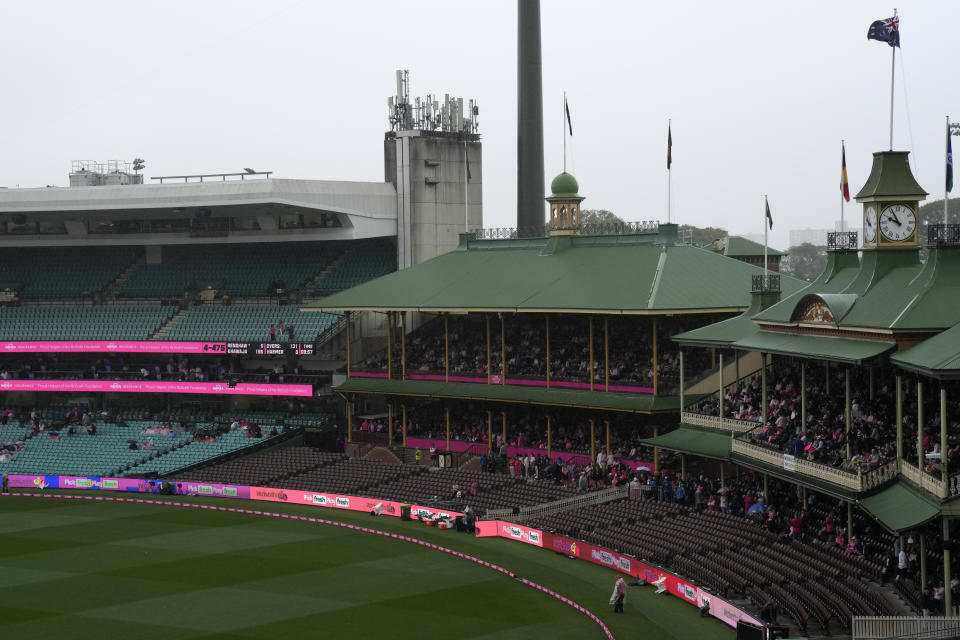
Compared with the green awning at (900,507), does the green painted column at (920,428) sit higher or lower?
higher

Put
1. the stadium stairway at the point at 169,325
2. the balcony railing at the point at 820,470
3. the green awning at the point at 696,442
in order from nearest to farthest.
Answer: the balcony railing at the point at 820,470, the green awning at the point at 696,442, the stadium stairway at the point at 169,325

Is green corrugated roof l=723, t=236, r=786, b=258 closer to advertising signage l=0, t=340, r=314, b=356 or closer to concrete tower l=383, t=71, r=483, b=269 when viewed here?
concrete tower l=383, t=71, r=483, b=269

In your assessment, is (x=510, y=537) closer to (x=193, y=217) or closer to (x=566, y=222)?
(x=566, y=222)

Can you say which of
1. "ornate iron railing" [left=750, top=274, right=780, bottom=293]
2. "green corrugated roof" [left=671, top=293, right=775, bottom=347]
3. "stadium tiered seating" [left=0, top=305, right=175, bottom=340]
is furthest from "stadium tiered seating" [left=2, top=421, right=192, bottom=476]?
"ornate iron railing" [left=750, top=274, right=780, bottom=293]

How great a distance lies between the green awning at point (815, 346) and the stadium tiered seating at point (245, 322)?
3123 cm

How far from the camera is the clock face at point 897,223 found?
36.5m

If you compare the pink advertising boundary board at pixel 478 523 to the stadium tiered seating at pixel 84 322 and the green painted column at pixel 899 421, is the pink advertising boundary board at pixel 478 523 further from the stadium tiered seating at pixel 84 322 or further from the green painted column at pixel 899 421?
the stadium tiered seating at pixel 84 322

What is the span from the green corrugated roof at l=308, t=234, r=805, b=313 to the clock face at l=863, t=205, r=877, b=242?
12144 mm

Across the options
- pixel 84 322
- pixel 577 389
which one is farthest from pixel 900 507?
pixel 84 322

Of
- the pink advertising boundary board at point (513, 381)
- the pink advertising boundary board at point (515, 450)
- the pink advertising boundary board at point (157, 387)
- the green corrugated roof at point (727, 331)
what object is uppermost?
the green corrugated roof at point (727, 331)

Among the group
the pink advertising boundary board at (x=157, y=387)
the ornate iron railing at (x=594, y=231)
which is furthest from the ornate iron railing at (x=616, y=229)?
the pink advertising boundary board at (x=157, y=387)

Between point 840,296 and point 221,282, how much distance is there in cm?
4646

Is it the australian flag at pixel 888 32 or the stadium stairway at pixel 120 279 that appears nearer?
the australian flag at pixel 888 32

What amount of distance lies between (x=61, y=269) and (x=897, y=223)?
57.5 m
